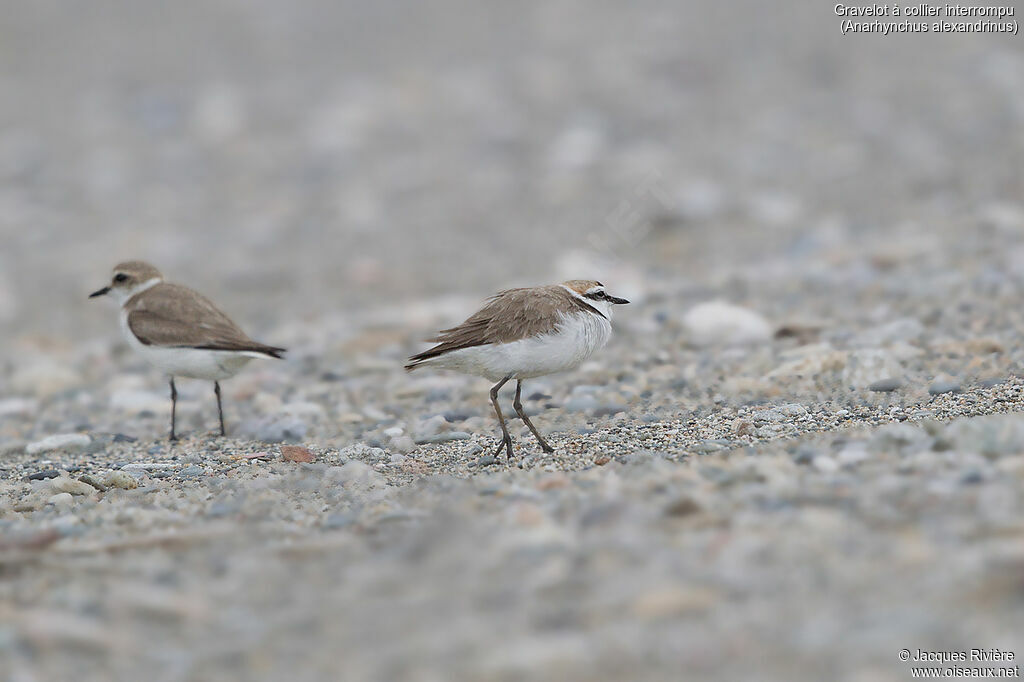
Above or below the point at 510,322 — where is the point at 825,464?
below

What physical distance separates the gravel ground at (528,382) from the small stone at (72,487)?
18mm

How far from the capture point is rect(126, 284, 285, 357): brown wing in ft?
21.8

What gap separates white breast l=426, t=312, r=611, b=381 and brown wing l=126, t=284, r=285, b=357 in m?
1.44

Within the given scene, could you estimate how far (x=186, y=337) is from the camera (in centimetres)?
675

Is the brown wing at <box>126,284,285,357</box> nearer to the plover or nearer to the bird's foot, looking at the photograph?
the plover

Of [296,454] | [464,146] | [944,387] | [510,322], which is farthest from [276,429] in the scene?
[464,146]

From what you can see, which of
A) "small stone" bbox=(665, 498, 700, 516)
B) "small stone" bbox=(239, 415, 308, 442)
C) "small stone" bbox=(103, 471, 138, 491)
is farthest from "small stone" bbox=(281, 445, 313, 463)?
"small stone" bbox=(665, 498, 700, 516)

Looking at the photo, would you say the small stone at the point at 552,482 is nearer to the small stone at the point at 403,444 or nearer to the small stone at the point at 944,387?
the small stone at the point at 403,444

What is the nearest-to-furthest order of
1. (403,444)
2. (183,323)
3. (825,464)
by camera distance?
(825,464)
(403,444)
(183,323)

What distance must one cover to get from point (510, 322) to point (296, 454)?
1.45 metres

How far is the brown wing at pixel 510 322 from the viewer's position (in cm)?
560

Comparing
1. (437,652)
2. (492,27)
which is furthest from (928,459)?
(492,27)

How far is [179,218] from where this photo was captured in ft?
43.8

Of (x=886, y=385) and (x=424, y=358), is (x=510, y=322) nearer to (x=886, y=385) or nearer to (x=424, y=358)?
(x=424, y=358)
